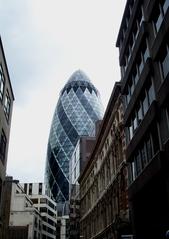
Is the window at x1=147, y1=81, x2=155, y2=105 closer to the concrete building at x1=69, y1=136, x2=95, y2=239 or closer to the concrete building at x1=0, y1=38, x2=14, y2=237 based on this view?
the concrete building at x1=0, y1=38, x2=14, y2=237

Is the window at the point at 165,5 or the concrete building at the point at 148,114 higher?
the window at the point at 165,5

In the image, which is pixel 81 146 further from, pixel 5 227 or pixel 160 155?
pixel 160 155

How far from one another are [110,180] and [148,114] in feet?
64.2

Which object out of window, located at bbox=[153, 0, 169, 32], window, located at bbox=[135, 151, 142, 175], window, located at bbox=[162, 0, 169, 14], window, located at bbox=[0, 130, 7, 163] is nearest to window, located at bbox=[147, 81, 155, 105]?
window, located at bbox=[153, 0, 169, 32]

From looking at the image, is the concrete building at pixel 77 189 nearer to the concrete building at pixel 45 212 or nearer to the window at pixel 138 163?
the concrete building at pixel 45 212

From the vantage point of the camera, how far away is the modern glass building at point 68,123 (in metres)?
185

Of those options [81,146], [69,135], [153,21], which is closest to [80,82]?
A: [69,135]

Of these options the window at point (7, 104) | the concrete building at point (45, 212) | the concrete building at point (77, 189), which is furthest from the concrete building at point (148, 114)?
the concrete building at point (45, 212)

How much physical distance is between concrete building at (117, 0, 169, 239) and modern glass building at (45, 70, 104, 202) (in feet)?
502

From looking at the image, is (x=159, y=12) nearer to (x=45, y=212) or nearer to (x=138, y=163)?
(x=138, y=163)

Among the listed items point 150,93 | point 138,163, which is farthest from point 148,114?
point 138,163

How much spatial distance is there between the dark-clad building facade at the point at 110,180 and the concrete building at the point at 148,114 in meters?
4.76

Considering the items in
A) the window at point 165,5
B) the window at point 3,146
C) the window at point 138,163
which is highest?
the window at point 165,5

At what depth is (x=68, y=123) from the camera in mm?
187500
